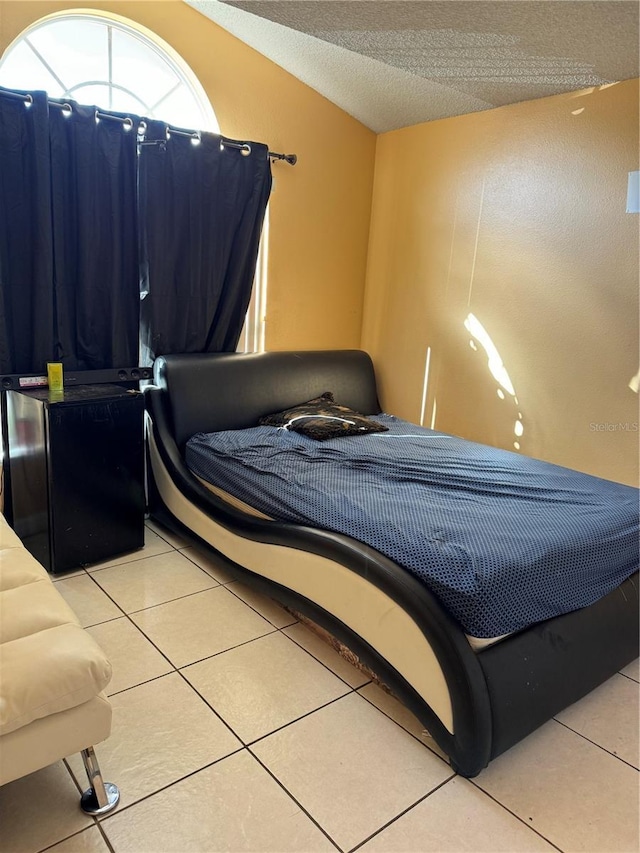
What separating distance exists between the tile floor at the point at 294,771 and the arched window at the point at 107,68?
255 cm

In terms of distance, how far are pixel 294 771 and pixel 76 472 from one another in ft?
5.13

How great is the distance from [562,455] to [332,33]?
7.43 ft

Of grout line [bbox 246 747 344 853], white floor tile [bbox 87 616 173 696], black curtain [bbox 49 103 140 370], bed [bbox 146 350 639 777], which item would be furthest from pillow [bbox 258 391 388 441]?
grout line [bbox 246 747 344 853]

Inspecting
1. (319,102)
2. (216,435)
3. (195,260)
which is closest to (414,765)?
(216,435)

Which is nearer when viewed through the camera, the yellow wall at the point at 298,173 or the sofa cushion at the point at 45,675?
the sofa cushion at the point at 45,675

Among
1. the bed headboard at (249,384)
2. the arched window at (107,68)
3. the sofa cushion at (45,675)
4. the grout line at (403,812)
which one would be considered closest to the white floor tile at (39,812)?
the sofa cushion at (45,675)

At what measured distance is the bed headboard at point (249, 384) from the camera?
9.96 feet

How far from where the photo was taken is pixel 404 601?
171cm

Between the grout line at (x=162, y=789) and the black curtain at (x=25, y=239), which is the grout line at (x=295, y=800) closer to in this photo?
the grout line at (x=162, y=789)

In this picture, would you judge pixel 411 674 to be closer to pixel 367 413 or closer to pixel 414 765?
pixel 414 765

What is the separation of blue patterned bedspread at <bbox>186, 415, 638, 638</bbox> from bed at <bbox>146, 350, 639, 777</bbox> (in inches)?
0.5

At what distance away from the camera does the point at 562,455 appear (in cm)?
308

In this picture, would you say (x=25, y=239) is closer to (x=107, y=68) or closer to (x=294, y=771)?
(x=107, y=68)

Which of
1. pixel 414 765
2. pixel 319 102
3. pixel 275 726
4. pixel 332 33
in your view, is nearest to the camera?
pixel 414 765
